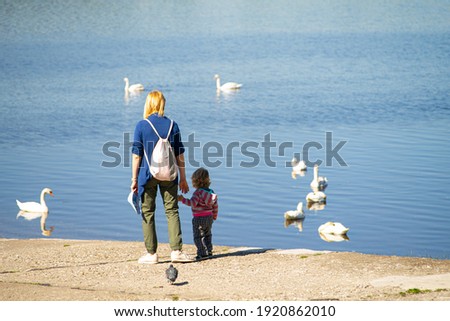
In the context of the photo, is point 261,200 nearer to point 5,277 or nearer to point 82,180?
point 82,180

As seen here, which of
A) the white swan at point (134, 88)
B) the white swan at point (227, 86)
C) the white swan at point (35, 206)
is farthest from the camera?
the white swan at point (134, 88)

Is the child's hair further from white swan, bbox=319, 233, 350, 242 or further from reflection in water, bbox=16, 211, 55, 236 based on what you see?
reflection in water, bbox=16, 211, 55, 236

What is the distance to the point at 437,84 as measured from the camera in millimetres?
36812

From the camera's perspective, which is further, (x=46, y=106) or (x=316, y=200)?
(x=46, y=106)

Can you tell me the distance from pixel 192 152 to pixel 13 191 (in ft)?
17.3

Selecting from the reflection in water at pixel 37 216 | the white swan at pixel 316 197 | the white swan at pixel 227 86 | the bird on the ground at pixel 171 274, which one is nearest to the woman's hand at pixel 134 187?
the bird on the ground at pixel 171 274

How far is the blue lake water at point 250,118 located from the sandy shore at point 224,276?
174 inches

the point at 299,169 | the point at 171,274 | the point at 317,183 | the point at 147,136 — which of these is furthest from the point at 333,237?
the point at 171,274

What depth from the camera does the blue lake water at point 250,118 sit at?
18.7 m

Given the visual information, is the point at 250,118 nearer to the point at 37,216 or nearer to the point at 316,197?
the point at 316,197

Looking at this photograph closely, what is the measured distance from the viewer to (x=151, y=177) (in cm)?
1145

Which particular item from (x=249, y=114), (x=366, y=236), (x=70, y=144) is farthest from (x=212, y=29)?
(x=366, y=236)

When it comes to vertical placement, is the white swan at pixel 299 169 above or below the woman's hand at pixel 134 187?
above

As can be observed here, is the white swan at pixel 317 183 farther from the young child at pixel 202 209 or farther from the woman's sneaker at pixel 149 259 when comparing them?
the woman's sneaker at pixel 149 259
